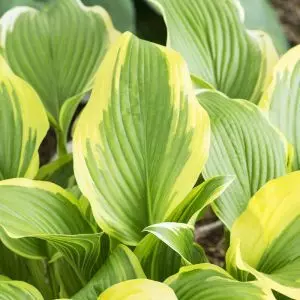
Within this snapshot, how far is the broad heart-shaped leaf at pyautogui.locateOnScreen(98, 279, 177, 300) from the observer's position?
22.1 inches

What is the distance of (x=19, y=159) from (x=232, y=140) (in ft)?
0.82

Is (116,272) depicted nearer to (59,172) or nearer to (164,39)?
(59,172)

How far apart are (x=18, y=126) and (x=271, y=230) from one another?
1.05 ft

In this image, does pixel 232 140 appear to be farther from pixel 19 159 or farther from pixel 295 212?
pixel 19 159

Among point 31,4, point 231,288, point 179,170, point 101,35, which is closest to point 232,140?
point 179,170

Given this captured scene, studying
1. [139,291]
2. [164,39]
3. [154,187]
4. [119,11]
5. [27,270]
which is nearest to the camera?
[139,291]

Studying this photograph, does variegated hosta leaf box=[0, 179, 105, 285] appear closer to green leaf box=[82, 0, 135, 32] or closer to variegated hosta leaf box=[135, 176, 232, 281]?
variegated hosta leaf box=[135, 176, 232, 281]

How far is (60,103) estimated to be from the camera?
2.83ft

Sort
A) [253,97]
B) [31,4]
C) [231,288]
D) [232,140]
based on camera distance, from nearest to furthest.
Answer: [231,288]
[232,140]
[253,97]
[31,4]

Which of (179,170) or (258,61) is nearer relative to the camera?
(179,170)

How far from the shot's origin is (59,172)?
2.76 feet

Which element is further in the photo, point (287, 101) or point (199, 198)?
point (287, 101)

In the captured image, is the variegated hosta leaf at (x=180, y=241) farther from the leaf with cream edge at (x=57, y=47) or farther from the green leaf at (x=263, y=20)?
the green leaf at (x=263, y=20)

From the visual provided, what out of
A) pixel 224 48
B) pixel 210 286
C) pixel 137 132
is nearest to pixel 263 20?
pixel 224 48
